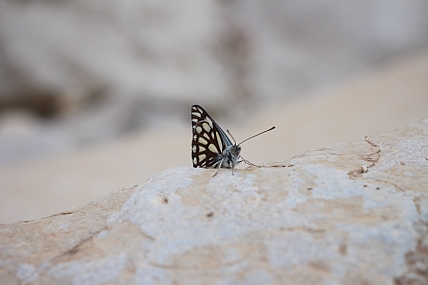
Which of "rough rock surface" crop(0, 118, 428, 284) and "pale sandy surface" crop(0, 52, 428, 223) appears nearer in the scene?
"rough rock surface" crop(0, 118, 428, 284)

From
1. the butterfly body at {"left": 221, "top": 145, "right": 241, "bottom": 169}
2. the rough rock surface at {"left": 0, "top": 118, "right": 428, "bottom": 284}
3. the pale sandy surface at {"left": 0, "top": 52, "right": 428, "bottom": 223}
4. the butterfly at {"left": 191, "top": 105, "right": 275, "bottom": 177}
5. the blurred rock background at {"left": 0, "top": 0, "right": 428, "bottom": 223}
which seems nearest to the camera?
the rough rock surface at {"left": 0, "top": 118, "right": 428, "bottom": 284}

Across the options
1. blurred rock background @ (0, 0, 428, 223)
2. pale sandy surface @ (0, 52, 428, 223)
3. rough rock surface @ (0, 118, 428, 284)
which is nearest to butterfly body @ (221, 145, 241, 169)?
rough rock surface @ (0, 118, 428, 284)

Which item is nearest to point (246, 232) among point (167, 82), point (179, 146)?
point (179, 146)

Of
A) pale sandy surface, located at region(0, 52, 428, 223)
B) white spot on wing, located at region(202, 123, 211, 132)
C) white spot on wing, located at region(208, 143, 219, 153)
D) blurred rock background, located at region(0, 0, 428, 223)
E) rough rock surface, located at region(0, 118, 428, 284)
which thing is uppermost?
blurred rock background, located at region(0, 0, 428, 223)

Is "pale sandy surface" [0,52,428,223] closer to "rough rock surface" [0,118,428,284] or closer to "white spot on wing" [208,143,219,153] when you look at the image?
"white spot on wing" [208,143,219,153]

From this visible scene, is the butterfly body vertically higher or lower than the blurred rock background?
lower

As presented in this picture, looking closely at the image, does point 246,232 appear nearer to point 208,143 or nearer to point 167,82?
point 208,143

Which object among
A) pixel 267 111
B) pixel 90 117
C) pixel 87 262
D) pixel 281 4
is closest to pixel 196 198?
pixel 87 262

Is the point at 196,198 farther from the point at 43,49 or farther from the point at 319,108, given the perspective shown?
the point at 43,49
